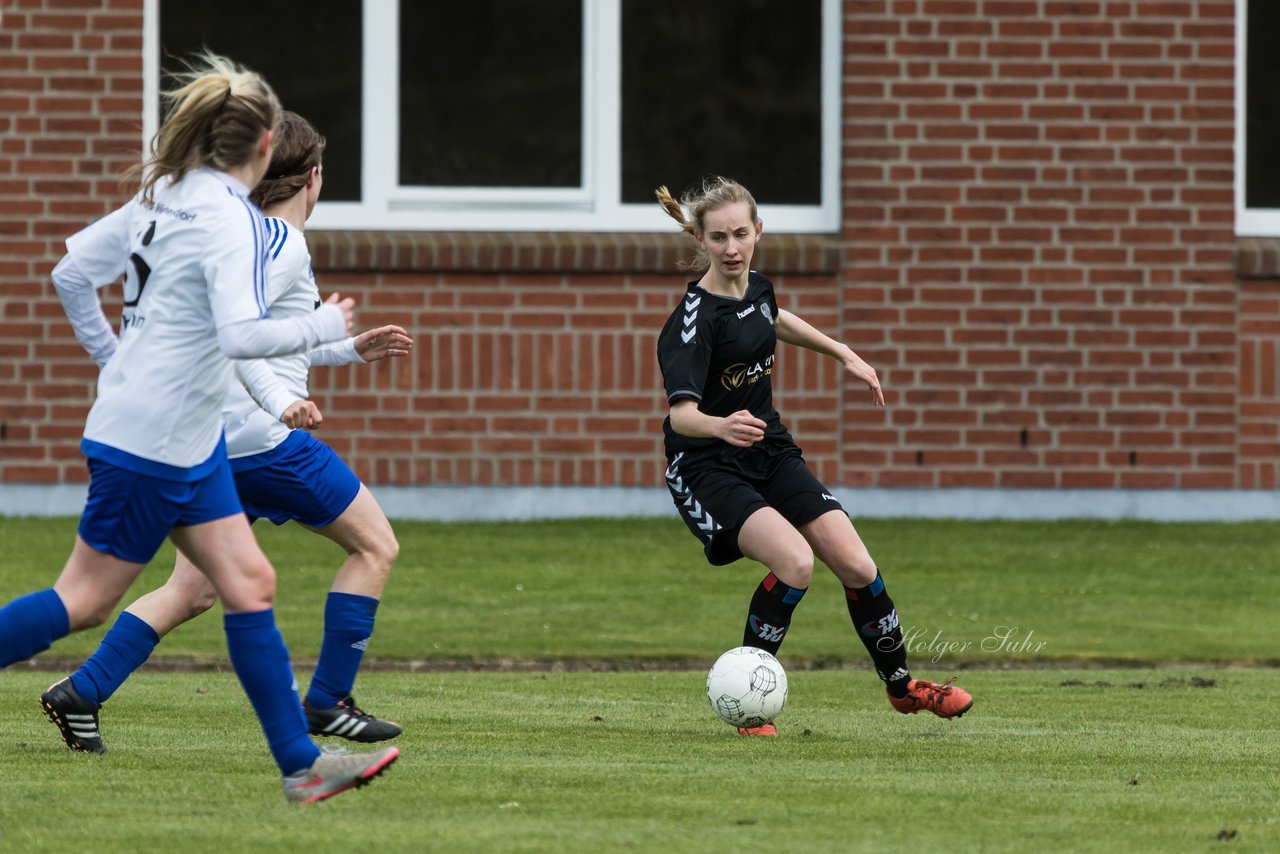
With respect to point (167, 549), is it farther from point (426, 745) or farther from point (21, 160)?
point (426, 745)

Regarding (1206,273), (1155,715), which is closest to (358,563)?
(1155,715)

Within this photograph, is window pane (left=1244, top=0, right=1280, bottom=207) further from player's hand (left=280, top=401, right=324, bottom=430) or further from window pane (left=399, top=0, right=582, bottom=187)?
player's hand (left=280, top=401, right=324, bottom=430)

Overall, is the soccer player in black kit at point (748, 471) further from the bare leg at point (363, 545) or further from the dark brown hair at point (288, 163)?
the dark brown hair at point (288, 163)

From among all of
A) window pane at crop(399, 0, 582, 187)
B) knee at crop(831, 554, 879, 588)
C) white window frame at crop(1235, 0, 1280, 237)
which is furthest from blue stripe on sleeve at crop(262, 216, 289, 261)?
white window frame at crop(1235, 0, 1280, 237)

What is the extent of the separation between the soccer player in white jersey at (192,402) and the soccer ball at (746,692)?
1860mm

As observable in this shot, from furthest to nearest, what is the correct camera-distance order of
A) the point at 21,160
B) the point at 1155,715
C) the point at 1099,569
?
the point at 21,160, the point at 1099,569, the point at 1155,715

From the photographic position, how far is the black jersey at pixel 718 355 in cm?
712

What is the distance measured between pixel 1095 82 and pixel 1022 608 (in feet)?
12.6

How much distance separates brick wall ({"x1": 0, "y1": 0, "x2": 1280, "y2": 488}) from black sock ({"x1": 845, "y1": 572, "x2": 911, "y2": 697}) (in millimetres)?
5599

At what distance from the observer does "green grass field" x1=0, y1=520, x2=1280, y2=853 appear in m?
4.99

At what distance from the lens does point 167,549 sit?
12.1 m

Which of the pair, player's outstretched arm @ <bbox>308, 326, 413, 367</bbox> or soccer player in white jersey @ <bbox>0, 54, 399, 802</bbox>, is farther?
player's outstretched arm @ <bbox>308, 326, 413, 367</bbox>

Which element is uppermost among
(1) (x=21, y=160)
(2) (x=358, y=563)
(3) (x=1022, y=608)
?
(1) (x=21, y=160)

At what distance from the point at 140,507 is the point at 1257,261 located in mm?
9564
